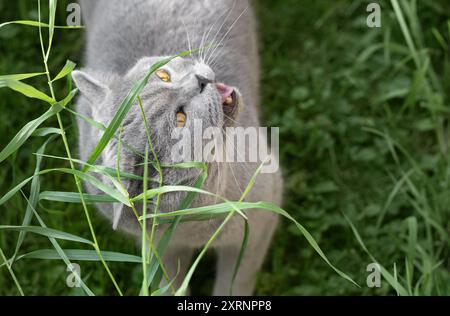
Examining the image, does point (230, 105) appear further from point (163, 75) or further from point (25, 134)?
point (25, 134)

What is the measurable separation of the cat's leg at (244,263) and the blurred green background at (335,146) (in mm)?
181

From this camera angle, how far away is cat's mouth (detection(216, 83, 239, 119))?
6.48ft

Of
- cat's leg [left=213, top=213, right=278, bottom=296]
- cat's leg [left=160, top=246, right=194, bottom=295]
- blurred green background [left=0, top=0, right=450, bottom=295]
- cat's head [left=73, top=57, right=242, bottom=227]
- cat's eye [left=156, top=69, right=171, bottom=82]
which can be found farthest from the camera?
blurred green background [left=0, top=0, right=450, bottom=295]

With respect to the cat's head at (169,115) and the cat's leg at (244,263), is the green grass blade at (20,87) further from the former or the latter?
the cat's leg at (244,263)

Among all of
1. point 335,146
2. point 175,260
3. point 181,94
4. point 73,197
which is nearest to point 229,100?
point 181,94

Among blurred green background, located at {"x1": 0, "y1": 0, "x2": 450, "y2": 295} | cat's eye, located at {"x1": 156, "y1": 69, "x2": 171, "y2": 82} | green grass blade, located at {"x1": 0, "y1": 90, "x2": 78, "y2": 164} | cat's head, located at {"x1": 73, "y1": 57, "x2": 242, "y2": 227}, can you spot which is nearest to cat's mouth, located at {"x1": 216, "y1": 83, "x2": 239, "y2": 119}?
cat's head, located at {"x1": 73, "y1": 57, "x2": 242, "y2": 227}

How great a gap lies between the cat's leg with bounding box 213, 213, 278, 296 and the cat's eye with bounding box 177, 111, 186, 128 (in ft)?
2.48

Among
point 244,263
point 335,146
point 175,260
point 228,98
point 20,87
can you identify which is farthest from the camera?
point 335,146

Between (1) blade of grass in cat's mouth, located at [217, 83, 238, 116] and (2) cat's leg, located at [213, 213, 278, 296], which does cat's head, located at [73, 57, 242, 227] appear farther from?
(2) cat's leg, located at [213, 213, 278, 296]

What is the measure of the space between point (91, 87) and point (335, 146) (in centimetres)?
154

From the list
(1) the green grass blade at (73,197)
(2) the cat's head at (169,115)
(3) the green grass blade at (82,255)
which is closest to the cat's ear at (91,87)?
(2) the cat's head at (169,115)

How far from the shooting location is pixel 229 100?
1.98m

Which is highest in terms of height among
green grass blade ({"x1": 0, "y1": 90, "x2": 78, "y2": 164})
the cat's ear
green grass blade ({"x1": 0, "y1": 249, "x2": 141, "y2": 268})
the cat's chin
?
the cat's ear
